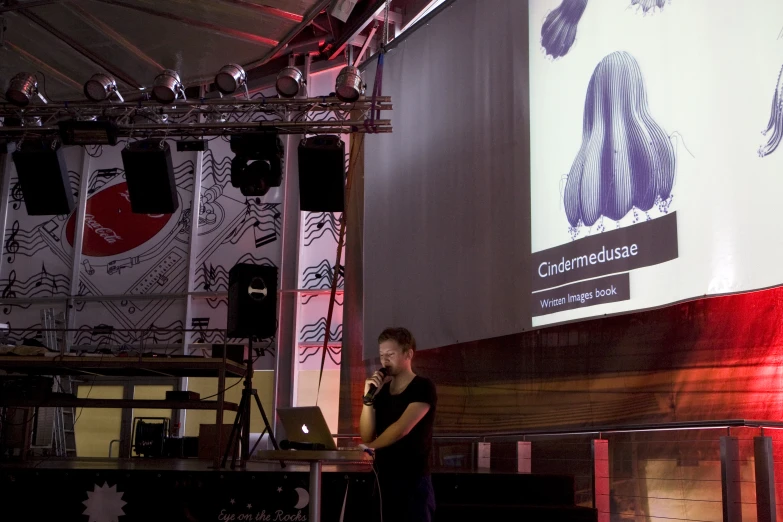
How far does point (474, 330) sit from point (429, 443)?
3322 millimetres

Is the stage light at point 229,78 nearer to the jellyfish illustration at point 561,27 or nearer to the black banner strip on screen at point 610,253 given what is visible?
the jellyfish illustration at point 561,27

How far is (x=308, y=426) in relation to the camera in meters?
3.56

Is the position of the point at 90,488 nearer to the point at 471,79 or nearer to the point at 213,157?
the point at 471,79

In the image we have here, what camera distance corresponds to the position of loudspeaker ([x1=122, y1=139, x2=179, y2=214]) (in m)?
7.55

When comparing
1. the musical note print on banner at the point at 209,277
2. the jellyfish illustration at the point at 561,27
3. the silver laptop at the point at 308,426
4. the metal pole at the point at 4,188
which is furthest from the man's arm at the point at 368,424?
the metal pole at the point at 4,188

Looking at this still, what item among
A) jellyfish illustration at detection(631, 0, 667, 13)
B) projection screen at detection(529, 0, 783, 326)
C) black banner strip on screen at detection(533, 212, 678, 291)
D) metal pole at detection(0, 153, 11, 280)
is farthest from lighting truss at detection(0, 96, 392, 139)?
metal pole at detection(0, 153, 11, 280)

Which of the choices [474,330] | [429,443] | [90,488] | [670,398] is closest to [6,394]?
[90,488]

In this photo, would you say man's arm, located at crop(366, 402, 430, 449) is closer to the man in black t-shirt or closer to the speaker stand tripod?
the man in black t-shirt

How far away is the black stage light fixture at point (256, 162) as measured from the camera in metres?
7.54

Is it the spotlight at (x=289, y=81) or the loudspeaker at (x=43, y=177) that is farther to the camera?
the loudspeaker at (x=43, y=177)

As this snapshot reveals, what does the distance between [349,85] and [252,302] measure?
2322 mm

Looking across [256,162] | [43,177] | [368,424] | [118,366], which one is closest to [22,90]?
[43,177]

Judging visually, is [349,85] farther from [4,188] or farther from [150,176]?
[4,188]

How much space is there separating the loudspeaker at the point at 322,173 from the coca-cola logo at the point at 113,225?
14.9ft
